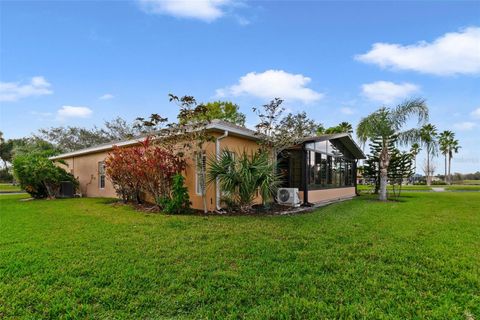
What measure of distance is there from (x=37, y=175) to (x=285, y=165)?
12166 mm

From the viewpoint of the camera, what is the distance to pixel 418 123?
14.3m

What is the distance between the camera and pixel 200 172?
364 inches

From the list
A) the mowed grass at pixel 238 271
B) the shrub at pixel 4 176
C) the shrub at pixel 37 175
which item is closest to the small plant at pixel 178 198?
the mowed grass at pixel 238 271

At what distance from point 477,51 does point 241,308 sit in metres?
12.7

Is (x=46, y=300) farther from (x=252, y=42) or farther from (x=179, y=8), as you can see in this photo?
(x=252, y=42)

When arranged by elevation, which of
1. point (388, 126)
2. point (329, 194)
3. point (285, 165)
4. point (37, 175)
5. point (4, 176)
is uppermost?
point (388, 126)

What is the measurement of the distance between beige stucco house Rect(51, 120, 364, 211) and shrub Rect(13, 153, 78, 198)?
2.02 meters

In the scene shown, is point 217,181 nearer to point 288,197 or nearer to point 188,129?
point 188,129

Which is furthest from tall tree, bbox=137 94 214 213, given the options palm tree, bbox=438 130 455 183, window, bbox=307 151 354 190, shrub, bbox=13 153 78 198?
palm tree, bbox=438 130 455 183

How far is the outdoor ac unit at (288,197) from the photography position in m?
11.1

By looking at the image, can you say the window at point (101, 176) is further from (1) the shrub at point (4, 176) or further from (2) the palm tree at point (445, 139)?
(2) the palm tree at point (445, 139)

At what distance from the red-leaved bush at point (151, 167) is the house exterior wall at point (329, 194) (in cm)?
571

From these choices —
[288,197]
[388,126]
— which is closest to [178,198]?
[288,197]

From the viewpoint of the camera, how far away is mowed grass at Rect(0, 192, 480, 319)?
2.97 meters
